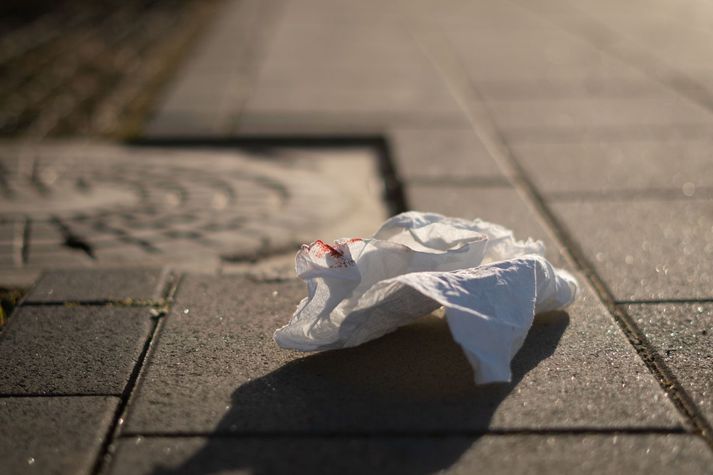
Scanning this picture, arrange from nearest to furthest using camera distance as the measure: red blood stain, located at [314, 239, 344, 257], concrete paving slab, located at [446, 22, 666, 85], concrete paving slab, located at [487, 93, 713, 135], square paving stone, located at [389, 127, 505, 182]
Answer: red blood stain, located at [314, 239, 344, 257], square paving stone, located at [389, 127, 505, 182], concrete paving slab, located at [487, 93, 713, 135], concrete paving slab, located at [446, 22, 666, 85]

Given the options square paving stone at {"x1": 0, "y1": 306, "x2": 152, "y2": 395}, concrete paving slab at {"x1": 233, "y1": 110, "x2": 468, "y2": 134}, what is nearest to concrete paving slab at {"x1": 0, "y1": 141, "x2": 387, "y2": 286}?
concrete paving slab at {"x1": 233, "y1": 110, "x2": 468, "y2": 134}

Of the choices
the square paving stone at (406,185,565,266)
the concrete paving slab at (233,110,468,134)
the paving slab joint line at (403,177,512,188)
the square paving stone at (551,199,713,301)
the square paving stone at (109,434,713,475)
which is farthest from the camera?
the concrete paving slab at (233,110,468,134)

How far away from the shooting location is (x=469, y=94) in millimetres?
5500

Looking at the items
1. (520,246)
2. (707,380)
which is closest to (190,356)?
(520,246)

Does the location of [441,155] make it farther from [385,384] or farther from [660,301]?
[385,384]

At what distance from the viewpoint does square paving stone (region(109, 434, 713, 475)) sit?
1725 mm

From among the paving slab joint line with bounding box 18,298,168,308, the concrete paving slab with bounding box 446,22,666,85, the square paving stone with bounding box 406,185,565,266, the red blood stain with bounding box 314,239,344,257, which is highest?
the red blood stain with bounding box 314,239,344,257

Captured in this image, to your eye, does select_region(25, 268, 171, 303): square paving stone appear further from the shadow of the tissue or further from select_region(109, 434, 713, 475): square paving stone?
select_region(109, 434, 713, 475): square paving stone

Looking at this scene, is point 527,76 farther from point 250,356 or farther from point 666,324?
point 250,356

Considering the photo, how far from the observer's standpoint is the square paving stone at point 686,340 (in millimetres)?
2057

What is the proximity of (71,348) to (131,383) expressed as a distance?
0.28 m

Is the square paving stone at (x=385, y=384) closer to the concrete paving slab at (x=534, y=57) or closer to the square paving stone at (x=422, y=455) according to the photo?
the square paving stone at (x=422, y=455)

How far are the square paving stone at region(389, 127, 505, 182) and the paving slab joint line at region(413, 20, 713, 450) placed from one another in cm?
7

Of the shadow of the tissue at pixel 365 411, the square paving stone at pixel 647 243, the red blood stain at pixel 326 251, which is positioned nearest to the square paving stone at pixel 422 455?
the shadow of the tissue at pixel 365 411
